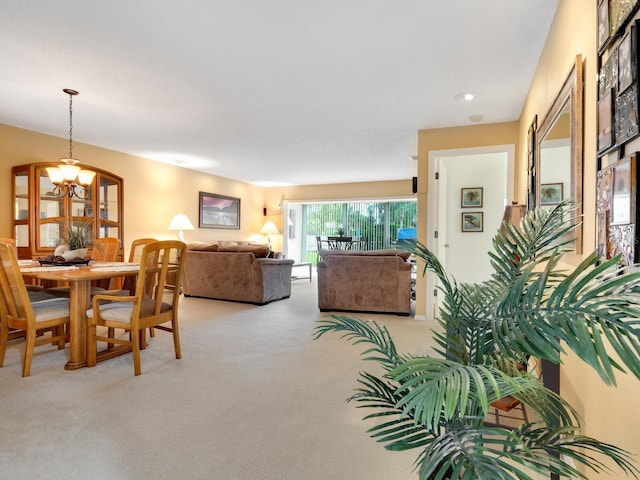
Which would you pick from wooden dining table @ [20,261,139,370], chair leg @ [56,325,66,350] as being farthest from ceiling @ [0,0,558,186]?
chair leg @ [56,325,66,350]

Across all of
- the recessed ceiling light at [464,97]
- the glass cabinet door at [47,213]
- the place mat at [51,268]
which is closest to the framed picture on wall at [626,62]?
the recessed ceiling light at [464,97]

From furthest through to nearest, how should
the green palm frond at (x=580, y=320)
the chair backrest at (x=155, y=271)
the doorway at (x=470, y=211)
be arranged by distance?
1. the doorway at (x=470, y=211)
2. the chair backrest at (x=155, y=271)
3. the green palm frond at (x=580, y=320)

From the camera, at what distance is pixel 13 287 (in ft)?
8.32

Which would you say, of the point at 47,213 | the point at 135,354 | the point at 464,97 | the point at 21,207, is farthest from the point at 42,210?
the point at 464,97

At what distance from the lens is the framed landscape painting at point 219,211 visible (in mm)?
7375

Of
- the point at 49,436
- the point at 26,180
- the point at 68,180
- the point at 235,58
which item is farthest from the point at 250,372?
the point at 26,180

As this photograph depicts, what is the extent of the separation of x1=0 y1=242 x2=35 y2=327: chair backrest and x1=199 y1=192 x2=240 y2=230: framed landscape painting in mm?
4721

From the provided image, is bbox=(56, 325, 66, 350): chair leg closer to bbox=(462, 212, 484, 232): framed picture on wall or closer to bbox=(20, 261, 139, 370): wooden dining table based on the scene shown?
bbox=(20, 261, 139, 370): wooden dining table

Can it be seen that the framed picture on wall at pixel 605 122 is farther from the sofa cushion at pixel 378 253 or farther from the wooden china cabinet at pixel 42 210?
the wooden china cabinet at pixel 42 210

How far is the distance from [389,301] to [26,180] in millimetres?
4609

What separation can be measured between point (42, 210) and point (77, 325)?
245 cm

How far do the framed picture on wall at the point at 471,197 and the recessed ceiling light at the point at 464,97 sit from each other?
1.67 metres

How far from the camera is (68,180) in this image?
138 inches

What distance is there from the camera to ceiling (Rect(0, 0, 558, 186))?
84.7 inches
